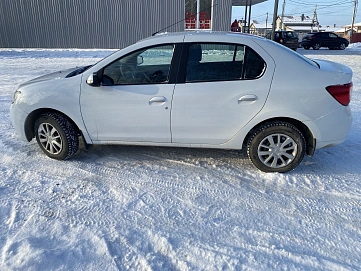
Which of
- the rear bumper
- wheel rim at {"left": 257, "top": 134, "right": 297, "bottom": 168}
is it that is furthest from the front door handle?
the rear bumper

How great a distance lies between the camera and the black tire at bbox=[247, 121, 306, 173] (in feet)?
11.3

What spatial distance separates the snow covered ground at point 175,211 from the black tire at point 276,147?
5.8 inches

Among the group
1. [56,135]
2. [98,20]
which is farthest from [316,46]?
[56,135]

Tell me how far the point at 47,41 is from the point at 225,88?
62.3ft

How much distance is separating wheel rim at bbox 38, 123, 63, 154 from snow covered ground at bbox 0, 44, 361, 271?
184 millimetres

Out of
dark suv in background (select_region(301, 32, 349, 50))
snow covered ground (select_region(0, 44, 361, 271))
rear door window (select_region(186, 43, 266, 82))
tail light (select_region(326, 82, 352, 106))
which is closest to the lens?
snow covered ground (select_region(0, 44, 361, 271))

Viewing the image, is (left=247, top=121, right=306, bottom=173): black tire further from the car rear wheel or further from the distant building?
the car rear wheel

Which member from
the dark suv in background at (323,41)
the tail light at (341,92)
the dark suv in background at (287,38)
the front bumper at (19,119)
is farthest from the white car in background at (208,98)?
the dark suv in background at (323,41)

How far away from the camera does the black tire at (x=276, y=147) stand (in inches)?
136

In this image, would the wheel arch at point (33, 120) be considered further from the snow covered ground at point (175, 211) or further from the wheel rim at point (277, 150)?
the wheel rim at point (277, 150)

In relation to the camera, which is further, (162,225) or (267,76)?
(267,76)

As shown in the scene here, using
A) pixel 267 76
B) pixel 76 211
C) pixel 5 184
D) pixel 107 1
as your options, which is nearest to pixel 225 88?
pixel 267 76

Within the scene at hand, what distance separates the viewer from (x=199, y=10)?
18062mm

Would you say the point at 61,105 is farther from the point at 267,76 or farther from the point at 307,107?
the point at 307,107
